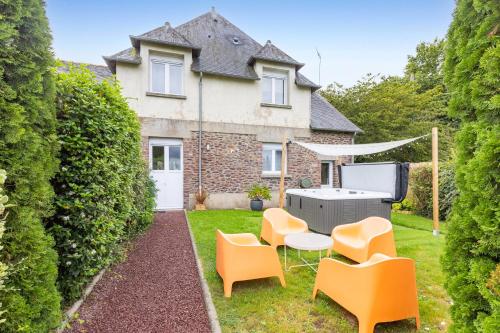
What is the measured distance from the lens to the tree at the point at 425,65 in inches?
834

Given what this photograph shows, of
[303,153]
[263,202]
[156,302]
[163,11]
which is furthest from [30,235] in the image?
[163,11]

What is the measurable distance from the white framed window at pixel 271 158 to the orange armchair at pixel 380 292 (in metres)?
8.17

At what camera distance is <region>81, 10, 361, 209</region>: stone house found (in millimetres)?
9203

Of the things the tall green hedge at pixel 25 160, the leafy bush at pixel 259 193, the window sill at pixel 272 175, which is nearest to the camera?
the tall green hedge at pixel 25 160

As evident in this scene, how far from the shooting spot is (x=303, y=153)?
1112 cm

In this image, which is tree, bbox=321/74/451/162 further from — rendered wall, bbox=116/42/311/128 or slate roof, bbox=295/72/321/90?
rendered wall, bbox=116/42/311/128

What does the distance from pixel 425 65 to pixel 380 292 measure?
26.6 meters

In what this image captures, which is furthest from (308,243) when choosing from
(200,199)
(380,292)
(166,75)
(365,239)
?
(166,75)

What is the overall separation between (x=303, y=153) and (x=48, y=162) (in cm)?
987

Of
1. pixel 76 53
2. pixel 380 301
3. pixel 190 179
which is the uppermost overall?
pixel 76 53

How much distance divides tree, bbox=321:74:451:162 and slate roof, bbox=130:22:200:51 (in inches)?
487

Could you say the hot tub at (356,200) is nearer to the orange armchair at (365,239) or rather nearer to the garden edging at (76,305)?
the orange armchair at (365,239)

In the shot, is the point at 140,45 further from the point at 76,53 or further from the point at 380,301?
the point at 380,301

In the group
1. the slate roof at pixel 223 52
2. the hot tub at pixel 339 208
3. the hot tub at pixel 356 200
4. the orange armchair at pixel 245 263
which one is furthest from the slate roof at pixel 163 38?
the orange armchair at pixel 245 263
